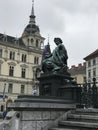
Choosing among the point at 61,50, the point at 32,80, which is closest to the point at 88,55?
the point at 32,80

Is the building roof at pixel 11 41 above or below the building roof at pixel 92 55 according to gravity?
above

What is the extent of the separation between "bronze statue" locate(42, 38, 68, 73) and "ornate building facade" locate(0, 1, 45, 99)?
148ft

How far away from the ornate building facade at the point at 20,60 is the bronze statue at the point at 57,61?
1774 inches

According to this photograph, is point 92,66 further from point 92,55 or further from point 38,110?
point 38,110

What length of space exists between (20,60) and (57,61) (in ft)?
165

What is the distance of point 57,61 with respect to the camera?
10984 mm

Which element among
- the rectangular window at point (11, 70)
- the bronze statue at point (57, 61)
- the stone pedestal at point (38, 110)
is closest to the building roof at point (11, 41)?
the rectangular window at point (11, 70)

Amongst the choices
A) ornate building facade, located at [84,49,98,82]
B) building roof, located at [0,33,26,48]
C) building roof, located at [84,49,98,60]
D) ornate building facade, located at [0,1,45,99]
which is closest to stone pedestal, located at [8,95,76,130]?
ornate building facade, located at [0,1,45,99]

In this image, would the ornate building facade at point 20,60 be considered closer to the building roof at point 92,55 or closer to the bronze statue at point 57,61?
the building roof at point 92,55

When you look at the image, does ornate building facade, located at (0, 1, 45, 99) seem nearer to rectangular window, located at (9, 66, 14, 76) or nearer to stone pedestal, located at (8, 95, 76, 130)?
rectangular window, located at (9, 66, 14, 76)

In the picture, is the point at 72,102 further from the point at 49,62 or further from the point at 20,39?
the point at 20,39

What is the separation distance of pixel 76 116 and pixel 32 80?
174ft

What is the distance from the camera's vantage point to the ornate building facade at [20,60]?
57.9m

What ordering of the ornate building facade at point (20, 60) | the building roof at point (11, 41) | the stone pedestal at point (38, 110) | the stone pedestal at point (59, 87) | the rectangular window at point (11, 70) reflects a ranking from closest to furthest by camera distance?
1. the stone pedestal at point (38, 110)
2. the stone pedestal at point (59, 87)
3. the ornate building facade at point (20, 60)
4. the building roof at point (11, 41)
5. the rectangular window at point (11, 70)
